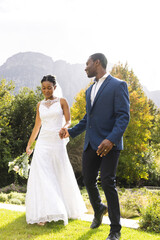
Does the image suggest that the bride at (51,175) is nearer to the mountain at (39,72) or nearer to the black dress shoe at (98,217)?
the black dress shoe at (98,217)

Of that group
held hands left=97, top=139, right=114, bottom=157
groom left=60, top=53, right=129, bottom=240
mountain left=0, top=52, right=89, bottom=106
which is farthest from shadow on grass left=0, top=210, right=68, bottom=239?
mountain left=0, top=52, right=89, bottom=106

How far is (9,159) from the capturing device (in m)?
12.0

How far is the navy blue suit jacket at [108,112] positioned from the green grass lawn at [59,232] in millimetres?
1310

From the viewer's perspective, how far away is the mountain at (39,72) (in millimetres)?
178875

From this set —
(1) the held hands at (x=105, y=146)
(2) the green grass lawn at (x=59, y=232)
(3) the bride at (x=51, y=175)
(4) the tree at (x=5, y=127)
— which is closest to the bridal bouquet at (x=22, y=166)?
(3) the bride at (x=51, y=175)

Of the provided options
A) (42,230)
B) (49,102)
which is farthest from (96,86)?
(42,230)

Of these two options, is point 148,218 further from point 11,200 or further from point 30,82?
point 30,82

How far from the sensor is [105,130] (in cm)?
Answer: 346

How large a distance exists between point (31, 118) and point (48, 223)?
9.92 meters

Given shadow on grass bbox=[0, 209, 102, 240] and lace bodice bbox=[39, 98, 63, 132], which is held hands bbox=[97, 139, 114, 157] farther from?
lace bodice bbox=[39, 98, 63, 132]

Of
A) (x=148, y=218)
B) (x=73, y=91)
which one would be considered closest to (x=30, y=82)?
(x=73, y=91)

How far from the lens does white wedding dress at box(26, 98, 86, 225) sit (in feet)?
13.3

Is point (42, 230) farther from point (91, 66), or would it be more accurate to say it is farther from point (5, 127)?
point (5, 127)

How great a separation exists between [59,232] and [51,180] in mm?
836
